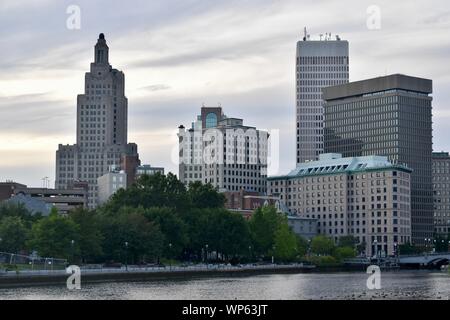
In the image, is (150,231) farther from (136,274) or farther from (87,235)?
(136,274)

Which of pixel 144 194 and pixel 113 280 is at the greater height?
pixel 144 194

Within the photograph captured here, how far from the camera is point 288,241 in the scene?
195 metres

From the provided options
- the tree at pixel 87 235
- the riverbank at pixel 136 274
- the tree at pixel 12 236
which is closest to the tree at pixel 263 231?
the riverbank at pixel 136 274

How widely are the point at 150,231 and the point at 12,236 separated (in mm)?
23639

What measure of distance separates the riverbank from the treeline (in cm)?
684

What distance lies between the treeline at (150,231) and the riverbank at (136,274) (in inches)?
269

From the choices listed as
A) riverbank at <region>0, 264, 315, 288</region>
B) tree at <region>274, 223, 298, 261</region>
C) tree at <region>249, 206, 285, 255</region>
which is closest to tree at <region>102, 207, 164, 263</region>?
riverbank at <region>0, 264, 315, 288</region>

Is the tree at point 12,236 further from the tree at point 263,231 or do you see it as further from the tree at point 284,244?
the tree at point 284,244

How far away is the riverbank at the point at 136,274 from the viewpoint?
10500 cm

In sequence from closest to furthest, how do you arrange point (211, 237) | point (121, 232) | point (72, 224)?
point (72, 224), point (121, 232), point (211, 237)
